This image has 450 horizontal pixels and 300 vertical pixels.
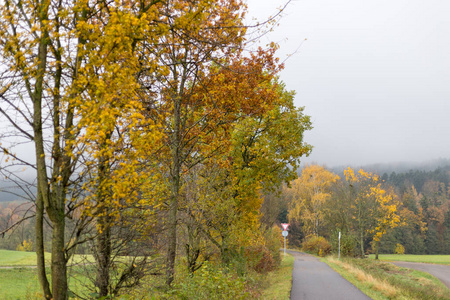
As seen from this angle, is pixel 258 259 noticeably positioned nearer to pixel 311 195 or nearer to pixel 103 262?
pixel 103 262

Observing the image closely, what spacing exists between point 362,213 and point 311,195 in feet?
56.2

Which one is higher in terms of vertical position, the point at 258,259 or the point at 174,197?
the point at 174,197

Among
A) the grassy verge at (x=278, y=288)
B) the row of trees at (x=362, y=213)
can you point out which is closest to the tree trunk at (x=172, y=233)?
the grassy verge at (x=278, y=288)

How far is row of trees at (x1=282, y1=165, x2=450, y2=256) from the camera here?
3178cm

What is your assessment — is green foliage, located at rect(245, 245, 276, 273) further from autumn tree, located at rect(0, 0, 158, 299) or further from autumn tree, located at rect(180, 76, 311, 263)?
autumn tree, located at rect(0, 0, 158, 299)

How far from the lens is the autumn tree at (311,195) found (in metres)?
46.8

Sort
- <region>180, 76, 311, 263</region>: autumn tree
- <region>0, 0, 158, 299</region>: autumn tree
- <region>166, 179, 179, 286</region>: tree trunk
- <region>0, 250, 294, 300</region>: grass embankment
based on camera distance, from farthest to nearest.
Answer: <region>180, 76, 311, 263</region>: autumn tree → <region>166, 179, 179, 286</region>: tree trunk → <region>0, 250, 294, 300</region>: grass embankment → <region>0, 0, 158, 299</region>: autumn tree

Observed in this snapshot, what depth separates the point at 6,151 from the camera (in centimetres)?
390

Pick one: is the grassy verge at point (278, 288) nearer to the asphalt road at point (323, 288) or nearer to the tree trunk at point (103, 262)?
the asphalt road at point (323, 288)

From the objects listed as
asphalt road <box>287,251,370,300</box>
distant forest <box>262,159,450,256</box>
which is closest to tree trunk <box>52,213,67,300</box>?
asphalt road <box>287,251,370,300</box>

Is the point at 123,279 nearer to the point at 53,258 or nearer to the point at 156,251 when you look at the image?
the point at 156,251

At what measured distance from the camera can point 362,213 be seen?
32.0 metres

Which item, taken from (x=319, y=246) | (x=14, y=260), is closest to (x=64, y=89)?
(x=319, y=246)

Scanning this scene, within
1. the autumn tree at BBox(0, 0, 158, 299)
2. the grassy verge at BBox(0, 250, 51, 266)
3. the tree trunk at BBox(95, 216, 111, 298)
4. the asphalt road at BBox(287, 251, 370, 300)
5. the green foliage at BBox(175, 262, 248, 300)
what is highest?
the autumn tree at BBox(0, 0, 158, 299)
